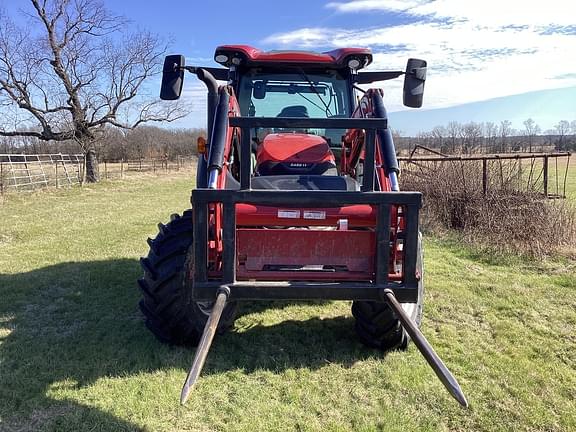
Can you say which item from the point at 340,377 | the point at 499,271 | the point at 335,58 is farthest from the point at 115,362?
the point at 499,271

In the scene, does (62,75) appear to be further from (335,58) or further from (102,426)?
(102,426)

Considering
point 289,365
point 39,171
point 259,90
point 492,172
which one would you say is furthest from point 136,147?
point 289,365

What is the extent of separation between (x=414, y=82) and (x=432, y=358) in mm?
2332

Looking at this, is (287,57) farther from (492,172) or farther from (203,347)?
(492,172)

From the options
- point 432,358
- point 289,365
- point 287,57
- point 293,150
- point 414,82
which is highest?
point 287,57

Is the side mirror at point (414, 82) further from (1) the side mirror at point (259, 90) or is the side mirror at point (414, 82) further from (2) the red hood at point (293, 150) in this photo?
(1) the side mirror at point (259, 90)

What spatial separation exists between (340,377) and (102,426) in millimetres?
1492

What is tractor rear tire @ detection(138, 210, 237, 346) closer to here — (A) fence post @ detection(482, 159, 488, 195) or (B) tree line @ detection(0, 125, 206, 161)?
(A) fence post @ detection(482, 159, 488, 195)

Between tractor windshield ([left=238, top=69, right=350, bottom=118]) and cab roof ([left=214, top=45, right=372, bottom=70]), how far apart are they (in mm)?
161

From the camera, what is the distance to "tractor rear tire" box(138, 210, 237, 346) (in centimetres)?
333

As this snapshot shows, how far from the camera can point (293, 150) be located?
3.94 m

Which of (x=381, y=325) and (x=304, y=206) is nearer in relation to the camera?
(x=304, y=206)

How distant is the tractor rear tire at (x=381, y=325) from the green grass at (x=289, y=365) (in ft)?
0.28

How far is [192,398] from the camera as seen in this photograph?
9.91ft
